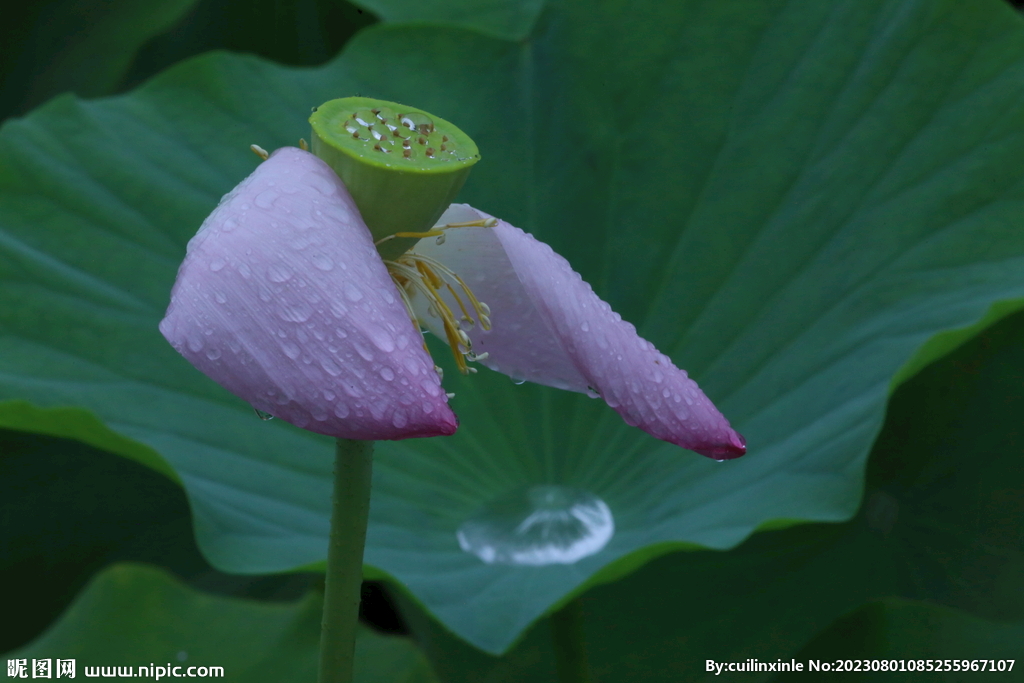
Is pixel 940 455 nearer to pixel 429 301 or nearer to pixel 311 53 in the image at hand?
pixel 429 301

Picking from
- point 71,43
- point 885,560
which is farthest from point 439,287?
point 71,43

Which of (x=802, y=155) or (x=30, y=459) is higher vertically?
(x=802, y=155)

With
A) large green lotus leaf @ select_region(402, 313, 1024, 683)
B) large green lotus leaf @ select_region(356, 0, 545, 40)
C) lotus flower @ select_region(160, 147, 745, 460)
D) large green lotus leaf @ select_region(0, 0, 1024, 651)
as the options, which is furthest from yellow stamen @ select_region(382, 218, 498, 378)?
large green lotus leaf @ select_region(356, 0, 545, 40)

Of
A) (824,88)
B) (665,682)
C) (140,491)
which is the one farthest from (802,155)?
(140,491)

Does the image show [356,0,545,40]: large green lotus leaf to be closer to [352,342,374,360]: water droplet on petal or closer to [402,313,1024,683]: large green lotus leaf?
[402,313,1024,683]: large green lotus leaf

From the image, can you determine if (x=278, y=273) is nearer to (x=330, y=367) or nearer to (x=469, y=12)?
(x=330, y=367)
